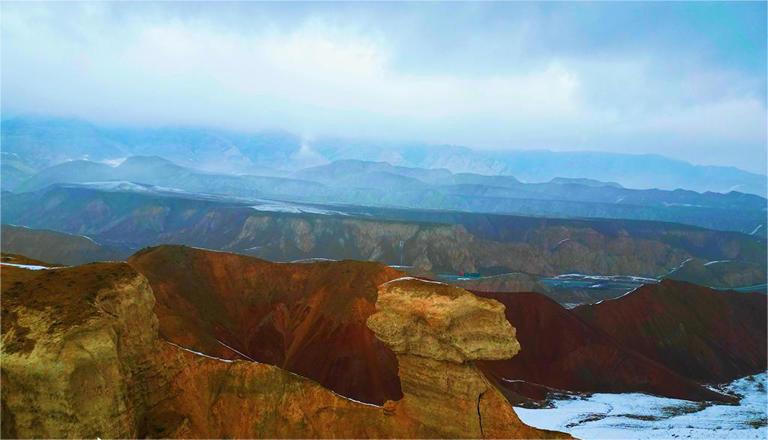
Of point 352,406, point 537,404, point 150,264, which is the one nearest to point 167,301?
point 150,264

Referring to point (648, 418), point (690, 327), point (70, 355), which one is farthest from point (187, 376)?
point (690, 327)

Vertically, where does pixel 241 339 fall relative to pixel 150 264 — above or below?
below

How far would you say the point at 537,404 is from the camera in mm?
50219

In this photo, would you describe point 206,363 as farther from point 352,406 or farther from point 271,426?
point 352,406

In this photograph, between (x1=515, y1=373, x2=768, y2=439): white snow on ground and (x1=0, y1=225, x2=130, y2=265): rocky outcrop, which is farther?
(x1=0, y1=225, x2=130, y2=265): rocky outcrop

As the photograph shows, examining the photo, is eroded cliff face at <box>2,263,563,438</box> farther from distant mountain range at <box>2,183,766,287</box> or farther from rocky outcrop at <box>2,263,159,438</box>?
distant mountain range at <box>2,183,766,287</box>

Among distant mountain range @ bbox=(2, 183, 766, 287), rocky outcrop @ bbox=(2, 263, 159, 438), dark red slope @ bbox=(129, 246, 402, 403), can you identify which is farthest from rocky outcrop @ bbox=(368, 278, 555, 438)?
distant mountain range @ bbox=(2, 183, 766, 287)

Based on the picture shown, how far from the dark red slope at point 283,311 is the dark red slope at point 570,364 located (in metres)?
15.5

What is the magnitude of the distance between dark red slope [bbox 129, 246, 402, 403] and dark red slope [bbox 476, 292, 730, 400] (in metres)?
15.5

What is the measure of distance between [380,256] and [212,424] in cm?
11525

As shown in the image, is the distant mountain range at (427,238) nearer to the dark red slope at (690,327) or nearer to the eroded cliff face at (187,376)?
the dark red slope at (690,327)

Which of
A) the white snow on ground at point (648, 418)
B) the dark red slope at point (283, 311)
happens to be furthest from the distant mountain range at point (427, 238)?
the white snow on ground at point (648, 418)

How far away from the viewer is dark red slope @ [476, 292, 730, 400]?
5619 cm

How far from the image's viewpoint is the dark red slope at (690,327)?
67.6 m
